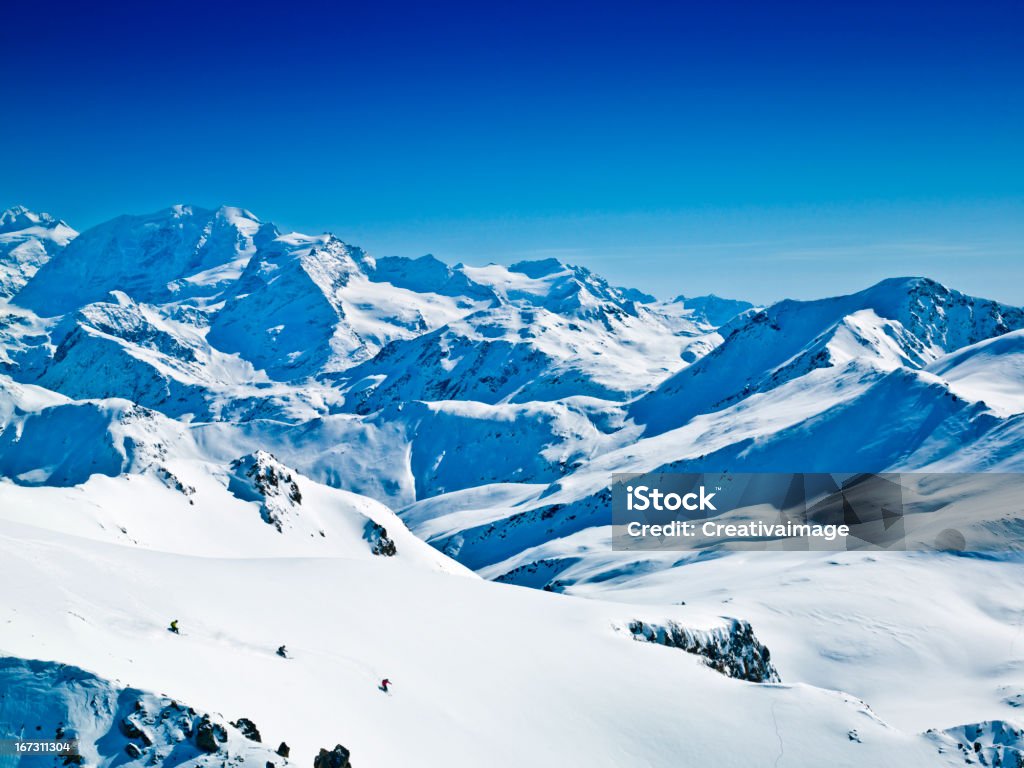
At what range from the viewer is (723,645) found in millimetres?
59625

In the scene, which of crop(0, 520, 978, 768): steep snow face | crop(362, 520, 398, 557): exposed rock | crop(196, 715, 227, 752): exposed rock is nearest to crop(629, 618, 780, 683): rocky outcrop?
crop(0, 520, 978, 768): steep snow face

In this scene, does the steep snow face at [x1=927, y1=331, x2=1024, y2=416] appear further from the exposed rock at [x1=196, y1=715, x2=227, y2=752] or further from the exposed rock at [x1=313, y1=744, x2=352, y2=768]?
the exposed rock at [x1=196, y1=715, x2=227, y2=752]

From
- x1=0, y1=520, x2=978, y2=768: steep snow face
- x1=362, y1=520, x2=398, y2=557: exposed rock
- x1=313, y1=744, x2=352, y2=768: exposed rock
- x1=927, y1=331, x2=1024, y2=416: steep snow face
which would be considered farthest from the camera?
x1=927, y1=331, x2=1024, y2=416: steep snow face

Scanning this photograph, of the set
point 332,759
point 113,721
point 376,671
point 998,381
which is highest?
point 998,381

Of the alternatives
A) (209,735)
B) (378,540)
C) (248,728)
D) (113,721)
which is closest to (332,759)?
(248,728)

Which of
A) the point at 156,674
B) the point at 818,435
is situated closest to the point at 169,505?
the point at 156,674

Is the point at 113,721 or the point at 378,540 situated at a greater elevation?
the point at 378,540

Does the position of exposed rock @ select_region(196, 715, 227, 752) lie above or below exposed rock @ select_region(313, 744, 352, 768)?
above

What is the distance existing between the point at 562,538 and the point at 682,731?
148146mm

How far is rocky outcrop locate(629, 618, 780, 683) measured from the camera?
55.8m

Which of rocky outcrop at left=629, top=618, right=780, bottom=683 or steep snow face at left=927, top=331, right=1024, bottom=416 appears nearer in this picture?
rocky outcrop at left=629, top=618, right=780, bottom=683

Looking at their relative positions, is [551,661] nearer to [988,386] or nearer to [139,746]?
[139,746]

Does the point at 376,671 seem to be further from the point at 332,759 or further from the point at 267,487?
the point at 267,487

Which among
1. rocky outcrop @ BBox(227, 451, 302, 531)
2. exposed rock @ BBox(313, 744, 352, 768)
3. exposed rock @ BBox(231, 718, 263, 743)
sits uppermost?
rocky outcrop @ BBox(227, 451, 302, 531)
